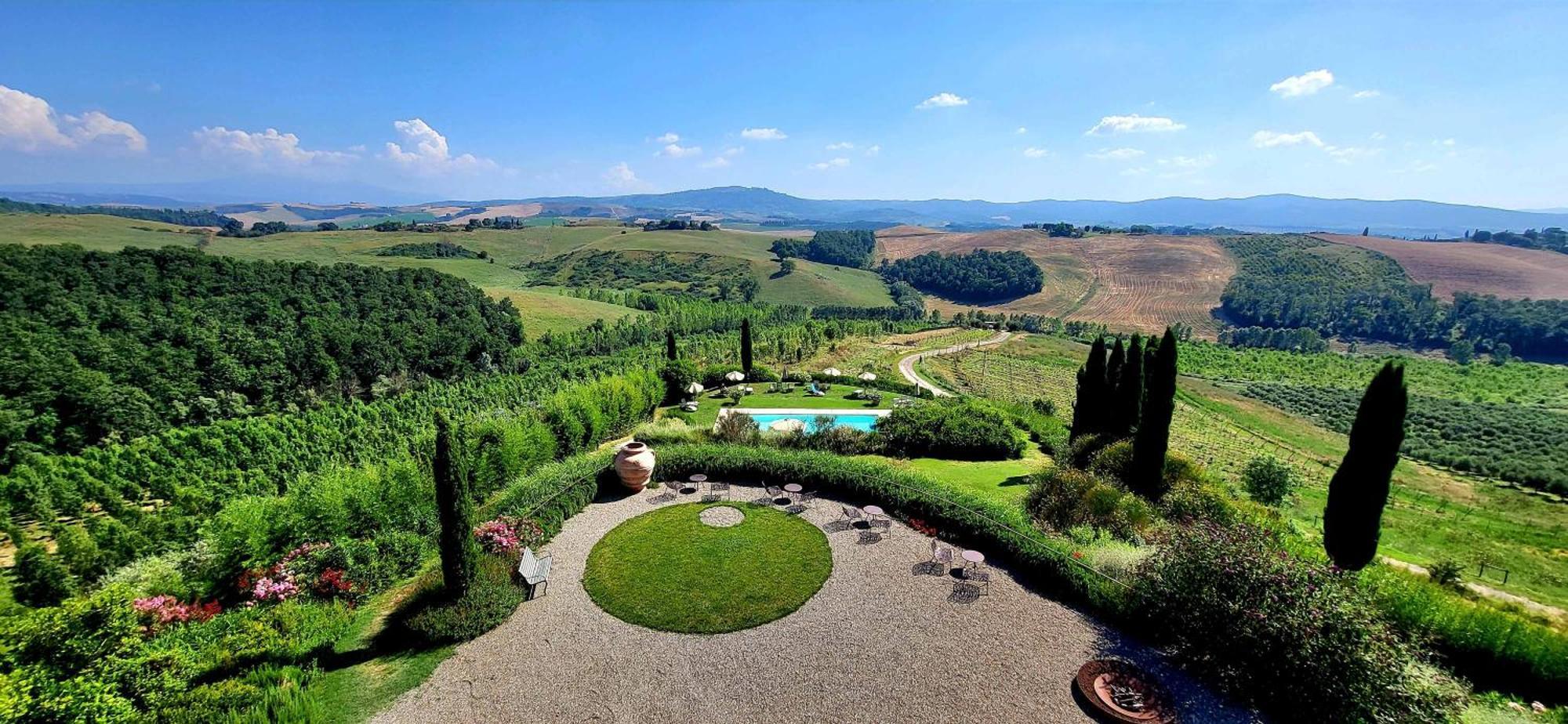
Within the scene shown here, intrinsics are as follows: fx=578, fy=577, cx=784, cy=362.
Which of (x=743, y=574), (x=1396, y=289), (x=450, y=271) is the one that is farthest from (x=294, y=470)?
(x=1396, y=289)

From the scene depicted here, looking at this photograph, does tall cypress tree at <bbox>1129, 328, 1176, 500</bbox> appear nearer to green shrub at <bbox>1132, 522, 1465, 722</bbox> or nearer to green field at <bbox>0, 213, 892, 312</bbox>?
green shrub at <bbox>1132, 522, 1465, 722</bbox>

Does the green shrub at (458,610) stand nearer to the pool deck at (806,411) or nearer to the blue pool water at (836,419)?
the blue pool water at (836,419)

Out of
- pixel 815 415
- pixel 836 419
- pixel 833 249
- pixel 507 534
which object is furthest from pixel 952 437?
pixel 833 249

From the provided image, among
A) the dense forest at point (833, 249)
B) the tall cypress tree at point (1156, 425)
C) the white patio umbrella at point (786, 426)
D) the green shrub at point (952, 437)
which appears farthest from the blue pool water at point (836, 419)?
the dense forest at point (833, 249)

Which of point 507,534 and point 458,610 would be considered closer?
point 458,610

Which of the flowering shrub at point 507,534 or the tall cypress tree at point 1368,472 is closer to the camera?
the tall cypress tree at point 1368,472

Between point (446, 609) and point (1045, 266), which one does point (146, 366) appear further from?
point (1045, 266)

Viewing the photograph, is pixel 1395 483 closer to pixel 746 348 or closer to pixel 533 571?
pixel 746 348
